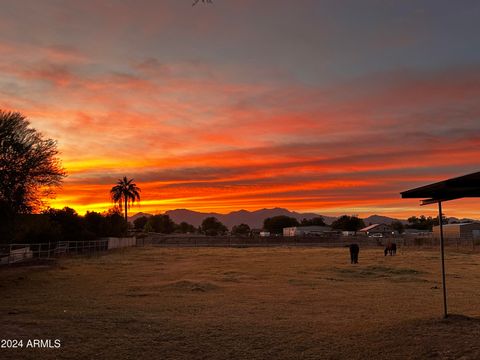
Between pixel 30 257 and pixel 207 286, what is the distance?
23306 millimetres

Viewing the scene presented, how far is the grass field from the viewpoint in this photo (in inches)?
363

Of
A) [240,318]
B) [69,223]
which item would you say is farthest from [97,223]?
[240,318]

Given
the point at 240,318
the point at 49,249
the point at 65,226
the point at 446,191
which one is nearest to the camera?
the point at 446,191

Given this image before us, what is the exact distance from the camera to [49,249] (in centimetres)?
4016

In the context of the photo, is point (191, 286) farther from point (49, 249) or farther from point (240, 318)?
point (49, 249)

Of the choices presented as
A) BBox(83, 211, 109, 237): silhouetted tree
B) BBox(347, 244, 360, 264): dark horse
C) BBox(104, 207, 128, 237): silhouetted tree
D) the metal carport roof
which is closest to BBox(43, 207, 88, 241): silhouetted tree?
BBox(83, 211, 109, 237): silhouetted tree

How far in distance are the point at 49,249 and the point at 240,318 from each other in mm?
31788

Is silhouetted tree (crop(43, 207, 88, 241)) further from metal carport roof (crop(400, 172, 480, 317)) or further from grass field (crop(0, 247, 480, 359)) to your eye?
metal carport roof (crop(400, 172, 480, 317))

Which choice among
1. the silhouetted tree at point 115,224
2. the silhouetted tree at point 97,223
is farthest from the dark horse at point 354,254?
the silhouetted tree at point 115,224

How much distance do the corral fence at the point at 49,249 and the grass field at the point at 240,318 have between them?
30.2ft

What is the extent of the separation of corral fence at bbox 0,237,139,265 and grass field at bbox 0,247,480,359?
921 centimetres

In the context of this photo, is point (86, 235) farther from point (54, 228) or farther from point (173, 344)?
point (173, 344)

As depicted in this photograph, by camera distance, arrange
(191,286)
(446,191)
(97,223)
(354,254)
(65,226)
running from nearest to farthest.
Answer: (446,191), (191,286), (354,254), (65,226), (97,223)

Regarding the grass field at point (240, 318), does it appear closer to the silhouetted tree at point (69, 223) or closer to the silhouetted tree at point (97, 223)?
the silhouetted tree at point (69, 223)
